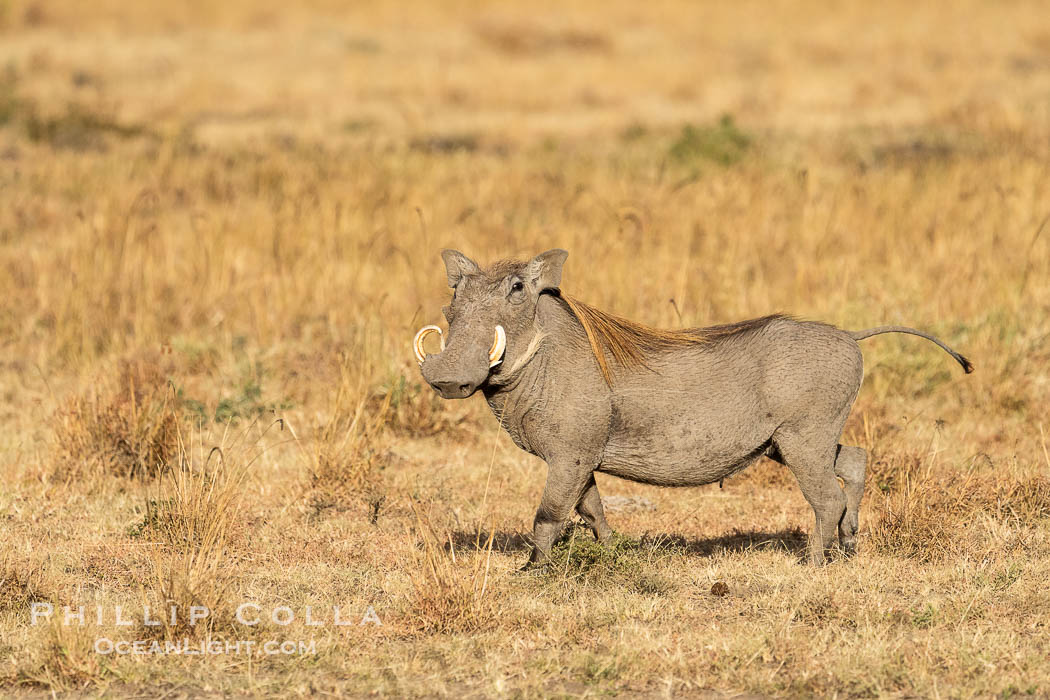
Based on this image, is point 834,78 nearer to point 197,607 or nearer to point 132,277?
point 132,277

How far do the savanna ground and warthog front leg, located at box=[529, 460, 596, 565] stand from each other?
0.11 metres

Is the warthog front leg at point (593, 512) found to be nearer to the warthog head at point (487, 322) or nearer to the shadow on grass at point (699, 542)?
the shadow on grass at point (699, 542)

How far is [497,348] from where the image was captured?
4.41 m

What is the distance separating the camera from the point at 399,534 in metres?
5.64

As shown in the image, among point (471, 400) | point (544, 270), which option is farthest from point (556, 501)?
point (471, 400)

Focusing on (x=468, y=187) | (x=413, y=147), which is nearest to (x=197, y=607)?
(x=468, y=187)

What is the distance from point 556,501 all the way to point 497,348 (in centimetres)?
70

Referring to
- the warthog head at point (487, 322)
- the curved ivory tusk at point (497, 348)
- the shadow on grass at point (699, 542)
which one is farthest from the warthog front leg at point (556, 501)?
the curved ivory tusk at point (497, 348)

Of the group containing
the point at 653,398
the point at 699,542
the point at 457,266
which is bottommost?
the point at 699,542

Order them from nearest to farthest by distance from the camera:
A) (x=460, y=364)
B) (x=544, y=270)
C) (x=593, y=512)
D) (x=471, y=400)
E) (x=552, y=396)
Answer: (x=460, y=364) → (x=544, y=270) → (x=552, y=396) → (x=593, y=512) → (x=471, y=400)

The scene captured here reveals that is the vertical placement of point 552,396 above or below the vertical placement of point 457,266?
below

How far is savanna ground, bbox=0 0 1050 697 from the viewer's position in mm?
4312

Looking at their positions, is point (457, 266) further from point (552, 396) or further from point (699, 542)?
point (699, 542)

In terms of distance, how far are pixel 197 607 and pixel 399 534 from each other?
4.68 ft
